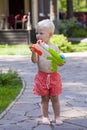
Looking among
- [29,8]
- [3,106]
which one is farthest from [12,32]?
[3,106]

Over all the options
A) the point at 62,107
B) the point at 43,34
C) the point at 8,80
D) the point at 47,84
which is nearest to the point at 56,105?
the point at 47,84

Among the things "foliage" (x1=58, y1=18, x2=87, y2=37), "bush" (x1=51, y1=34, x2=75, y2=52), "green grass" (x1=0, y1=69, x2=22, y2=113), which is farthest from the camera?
"foliage" (x1=58, y1=18, x2=87, y2=37)

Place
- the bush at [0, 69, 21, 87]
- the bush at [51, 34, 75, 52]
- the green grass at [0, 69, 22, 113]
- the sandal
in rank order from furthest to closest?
the bush at [51, 34, 75, 52] → the bush at [0, 69, 21, 87] → the green grass at [0, 69, 22, 113] → the sandal

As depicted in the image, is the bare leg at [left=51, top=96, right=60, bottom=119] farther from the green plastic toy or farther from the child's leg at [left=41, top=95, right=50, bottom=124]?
the green plastic toy

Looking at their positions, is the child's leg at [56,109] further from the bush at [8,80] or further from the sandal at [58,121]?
the bush at [8,80]

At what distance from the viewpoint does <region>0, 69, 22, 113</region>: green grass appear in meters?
8.21

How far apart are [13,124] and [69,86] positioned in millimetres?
3808

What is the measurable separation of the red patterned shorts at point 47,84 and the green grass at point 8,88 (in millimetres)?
1174

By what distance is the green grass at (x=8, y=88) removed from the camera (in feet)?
26.9

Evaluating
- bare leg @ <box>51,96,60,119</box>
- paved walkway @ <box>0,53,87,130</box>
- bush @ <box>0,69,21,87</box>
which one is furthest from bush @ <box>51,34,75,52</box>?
bare leg @ <box>51,96,60,119</box>

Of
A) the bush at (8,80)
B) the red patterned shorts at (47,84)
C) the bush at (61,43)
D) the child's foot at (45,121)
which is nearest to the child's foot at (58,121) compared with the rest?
the child's foot at (45,121)

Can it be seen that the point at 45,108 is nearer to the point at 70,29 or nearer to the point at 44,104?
the point at 44,104

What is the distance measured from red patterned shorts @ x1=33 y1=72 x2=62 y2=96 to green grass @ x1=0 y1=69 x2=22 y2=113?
1174mm

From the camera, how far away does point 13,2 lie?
1014 inches
